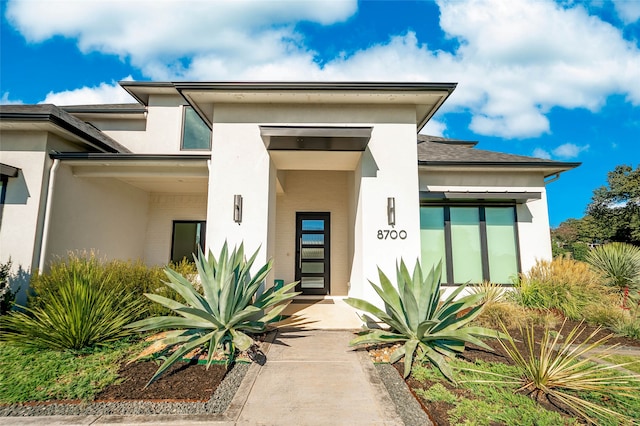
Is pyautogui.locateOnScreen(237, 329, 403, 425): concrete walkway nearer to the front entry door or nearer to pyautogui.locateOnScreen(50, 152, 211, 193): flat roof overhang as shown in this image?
the front entry door

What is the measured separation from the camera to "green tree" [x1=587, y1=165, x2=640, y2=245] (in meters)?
20.7

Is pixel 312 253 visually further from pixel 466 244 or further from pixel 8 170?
pixel 8 170

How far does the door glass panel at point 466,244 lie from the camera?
8055 mm

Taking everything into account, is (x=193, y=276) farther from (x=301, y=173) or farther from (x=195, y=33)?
(x=195, y=33)

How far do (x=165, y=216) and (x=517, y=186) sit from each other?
1143 cm

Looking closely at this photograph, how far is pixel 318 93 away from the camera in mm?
6023

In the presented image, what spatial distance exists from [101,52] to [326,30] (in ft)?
27.6

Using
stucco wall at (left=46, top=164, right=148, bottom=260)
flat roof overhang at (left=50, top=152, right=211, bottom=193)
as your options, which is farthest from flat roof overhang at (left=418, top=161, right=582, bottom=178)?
stucco wall at (left=46, top=164, right=148, bottom=260)

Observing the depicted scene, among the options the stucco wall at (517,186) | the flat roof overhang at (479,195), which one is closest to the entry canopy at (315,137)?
the flat roof overhang at (479,195)

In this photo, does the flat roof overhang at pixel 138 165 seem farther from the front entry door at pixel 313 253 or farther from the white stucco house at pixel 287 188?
the front entry door at pixel 313 253

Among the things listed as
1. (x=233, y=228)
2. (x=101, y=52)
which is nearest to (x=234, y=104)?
(x=233, y=228)

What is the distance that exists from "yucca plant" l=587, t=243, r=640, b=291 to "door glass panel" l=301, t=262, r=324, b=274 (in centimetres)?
813

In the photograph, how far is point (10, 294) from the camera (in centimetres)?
574

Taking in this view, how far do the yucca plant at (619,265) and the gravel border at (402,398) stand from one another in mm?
8349
